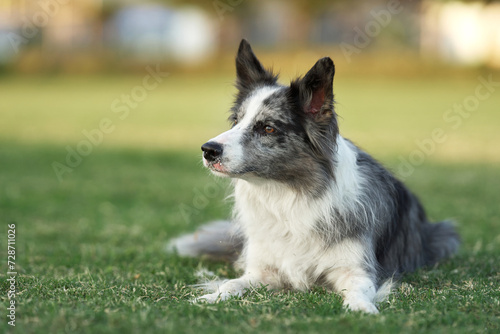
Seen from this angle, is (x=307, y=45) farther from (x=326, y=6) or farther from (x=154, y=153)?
(x=154, y=153)

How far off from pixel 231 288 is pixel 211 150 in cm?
117

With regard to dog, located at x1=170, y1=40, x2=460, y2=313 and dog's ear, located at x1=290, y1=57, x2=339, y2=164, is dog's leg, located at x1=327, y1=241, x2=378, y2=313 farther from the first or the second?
dog's ear, located at x1=290, y1=57, x2=339, y2=164

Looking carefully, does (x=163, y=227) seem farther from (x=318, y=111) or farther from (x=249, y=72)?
(x=318, y=111)

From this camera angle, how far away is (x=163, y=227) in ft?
26.6

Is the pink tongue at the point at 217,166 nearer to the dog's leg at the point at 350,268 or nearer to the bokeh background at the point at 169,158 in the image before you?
the bokeh background at the point at 169,158

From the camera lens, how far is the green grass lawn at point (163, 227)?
13.2 ft

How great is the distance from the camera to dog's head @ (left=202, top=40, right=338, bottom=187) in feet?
15.5

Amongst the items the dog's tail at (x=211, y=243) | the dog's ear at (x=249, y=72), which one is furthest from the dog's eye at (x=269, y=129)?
the dog's tail at (x=211, y=243)

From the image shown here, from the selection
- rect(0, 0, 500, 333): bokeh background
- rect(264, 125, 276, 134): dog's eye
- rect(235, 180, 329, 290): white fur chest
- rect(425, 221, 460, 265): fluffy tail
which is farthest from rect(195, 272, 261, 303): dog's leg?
rect(425, 221, 460, 265): fluffy tail

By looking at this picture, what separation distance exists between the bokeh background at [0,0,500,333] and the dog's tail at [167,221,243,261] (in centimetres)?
17

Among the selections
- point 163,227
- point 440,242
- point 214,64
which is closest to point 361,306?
point 440,242

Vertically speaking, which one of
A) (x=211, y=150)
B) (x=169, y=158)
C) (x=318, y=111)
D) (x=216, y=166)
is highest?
(x=318, y=111)

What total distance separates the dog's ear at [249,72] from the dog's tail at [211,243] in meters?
1.53

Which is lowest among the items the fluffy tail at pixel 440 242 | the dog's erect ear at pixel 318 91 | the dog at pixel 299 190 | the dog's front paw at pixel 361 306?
the dog's front paw at pixel 361 306
